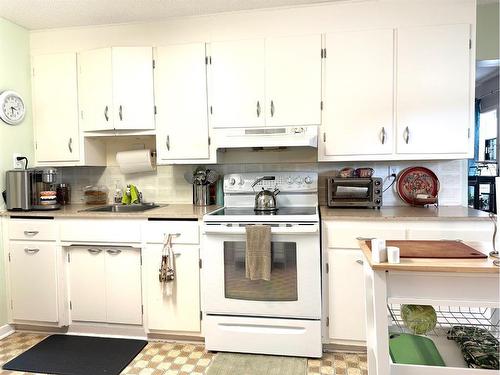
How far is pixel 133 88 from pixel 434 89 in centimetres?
220

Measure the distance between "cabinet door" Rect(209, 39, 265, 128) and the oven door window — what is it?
3.10 feet

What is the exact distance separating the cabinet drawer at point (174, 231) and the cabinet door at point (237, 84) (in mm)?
793

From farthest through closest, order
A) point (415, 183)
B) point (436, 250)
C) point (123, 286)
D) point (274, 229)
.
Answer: point (415, 183) < point (123, 286) < point (274, 229) < point (436, 250)

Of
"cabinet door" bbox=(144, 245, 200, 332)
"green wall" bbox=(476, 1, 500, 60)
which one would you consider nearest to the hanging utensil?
"cabinet door" bbox=(144, 245, 200, 332)

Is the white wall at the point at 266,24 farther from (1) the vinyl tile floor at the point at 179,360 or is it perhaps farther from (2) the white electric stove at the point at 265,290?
(1) the vinyl tile floor at the point at 179,360

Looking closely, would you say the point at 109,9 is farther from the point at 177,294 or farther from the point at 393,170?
the point at 393,170

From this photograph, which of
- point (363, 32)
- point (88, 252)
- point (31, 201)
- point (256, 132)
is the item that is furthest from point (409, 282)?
point (31, 201)

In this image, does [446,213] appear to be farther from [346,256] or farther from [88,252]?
[88,252]

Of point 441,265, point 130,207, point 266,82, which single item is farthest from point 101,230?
point 441,265

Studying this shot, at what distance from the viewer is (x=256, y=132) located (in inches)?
102

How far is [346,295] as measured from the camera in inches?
95.0

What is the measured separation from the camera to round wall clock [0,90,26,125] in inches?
111

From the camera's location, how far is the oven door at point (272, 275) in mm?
2336

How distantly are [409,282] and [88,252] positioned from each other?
2.23 meters
